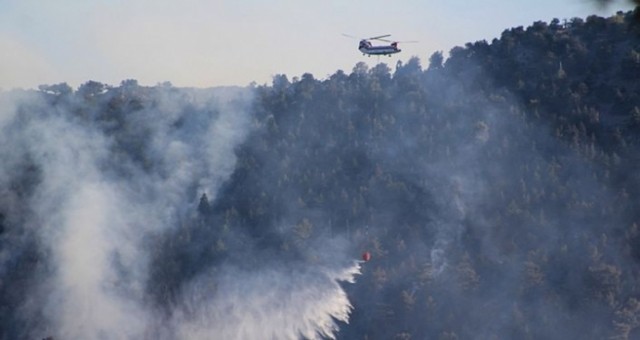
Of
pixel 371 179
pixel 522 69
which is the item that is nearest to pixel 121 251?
pixel 371 179

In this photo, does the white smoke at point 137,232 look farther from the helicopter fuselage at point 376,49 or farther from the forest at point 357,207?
the helicopter fuselage at point 376,49

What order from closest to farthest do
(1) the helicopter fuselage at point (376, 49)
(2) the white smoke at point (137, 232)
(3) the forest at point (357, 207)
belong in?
(1) the helicopter fuselage at point (376, 49), (3) the forest at point (357, 207), (2) the white smoke at point (137, 232)

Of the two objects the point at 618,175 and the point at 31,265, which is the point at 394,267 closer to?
the point at 618,175

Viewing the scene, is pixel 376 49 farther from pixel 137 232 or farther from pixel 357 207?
pixel 137 232

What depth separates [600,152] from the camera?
140125 mm

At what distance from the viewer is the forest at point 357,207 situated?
11769 centimetres

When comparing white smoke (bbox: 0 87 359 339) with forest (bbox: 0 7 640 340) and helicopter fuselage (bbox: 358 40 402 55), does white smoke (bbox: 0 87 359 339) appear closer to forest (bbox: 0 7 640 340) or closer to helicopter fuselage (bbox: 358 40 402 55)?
forest (bbox: 0 7 640 340)

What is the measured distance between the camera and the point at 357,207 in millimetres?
139750

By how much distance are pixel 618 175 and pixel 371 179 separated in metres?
40.1

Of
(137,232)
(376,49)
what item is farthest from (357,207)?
(376,49)

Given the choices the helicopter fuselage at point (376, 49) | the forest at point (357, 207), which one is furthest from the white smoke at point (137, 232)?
the helicopter fuselage at point (376, 49)

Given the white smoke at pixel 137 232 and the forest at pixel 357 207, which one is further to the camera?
the white smoke at pixel 137 232

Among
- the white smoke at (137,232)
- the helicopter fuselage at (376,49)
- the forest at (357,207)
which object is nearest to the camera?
the helicopter fuselage at (376,49)

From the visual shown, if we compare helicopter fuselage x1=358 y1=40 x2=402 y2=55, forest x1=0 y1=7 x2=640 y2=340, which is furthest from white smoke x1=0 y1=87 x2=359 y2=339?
helicopter fuselage x1=358 y1=40 x2=402 y2=55
